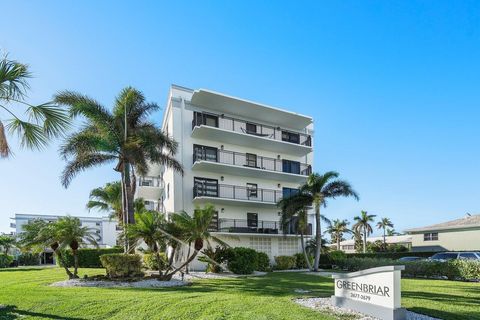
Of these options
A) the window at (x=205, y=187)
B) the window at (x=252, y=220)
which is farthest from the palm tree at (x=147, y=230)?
the window at (x=252, y=220)

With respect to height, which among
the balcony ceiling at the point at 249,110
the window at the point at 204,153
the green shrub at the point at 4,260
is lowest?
the green shrub at the point at 4,260

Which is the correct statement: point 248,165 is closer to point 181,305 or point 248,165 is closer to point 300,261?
point 300,261

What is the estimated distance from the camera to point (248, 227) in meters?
27.4

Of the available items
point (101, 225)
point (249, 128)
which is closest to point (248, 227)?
point (249, 128)

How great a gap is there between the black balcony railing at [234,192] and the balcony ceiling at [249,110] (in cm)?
611

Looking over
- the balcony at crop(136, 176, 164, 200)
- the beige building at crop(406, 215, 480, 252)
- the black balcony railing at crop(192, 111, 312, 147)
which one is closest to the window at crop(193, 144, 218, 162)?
the black balcony railing at crop(192, 111, 312, 147)

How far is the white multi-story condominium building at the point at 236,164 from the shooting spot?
86.3ft

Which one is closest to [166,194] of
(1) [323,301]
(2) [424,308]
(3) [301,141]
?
(3) [301,141]

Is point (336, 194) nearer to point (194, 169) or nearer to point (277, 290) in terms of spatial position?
point (194, 169)

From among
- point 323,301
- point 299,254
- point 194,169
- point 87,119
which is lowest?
point 299,254

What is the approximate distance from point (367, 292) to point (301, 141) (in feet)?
76.2

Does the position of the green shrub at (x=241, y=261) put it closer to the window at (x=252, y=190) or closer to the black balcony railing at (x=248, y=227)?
the black balcony railing at (x=248, y=227)

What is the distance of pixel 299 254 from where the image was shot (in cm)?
2884

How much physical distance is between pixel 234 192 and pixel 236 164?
7.54ft
